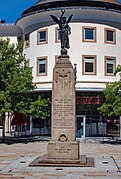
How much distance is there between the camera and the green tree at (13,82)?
2800cm

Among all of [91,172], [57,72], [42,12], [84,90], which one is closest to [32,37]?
[42,12]

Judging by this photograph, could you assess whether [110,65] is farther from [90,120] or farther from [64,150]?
[64,150]

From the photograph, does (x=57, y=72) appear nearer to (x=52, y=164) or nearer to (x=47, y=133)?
(x=52, y=164)

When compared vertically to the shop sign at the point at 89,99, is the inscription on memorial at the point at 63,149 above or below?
below

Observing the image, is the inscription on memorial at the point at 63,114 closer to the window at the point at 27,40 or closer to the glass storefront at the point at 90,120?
the glass storefront at the point at 90,120

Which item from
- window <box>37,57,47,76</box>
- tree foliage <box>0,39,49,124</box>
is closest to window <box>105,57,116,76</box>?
window <box>37,57,47,76</box>

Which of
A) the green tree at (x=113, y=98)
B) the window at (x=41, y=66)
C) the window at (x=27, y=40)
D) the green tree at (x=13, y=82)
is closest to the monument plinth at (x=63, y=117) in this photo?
the green tree at (x=13, y=82)

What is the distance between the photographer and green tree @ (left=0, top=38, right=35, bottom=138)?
2800 centimetres

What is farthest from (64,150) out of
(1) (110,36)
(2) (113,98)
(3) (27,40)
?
(3) (27,40)

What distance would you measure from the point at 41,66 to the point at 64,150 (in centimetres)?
2508

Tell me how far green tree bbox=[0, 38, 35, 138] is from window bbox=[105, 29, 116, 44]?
39.6 feet

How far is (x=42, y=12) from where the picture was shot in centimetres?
3850

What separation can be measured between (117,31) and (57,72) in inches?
1011

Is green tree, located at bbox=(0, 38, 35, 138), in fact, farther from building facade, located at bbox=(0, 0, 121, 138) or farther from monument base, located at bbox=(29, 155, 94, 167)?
monument base, located at bbox=(29, 155, 94, 167)
